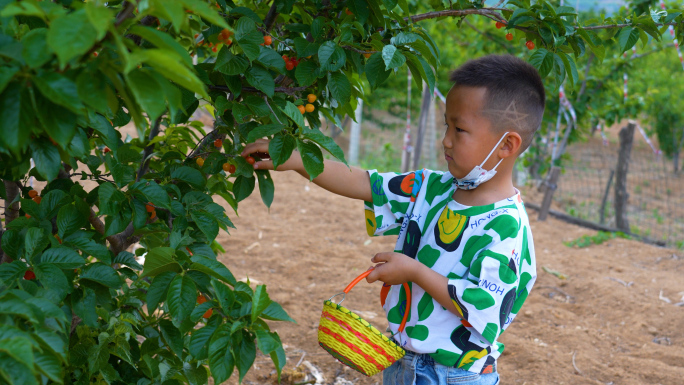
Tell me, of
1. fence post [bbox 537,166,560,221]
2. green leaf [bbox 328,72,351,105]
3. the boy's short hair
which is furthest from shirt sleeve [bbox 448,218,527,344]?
fence post [bbox 537,166,560,221]

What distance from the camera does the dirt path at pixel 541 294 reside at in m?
2.88

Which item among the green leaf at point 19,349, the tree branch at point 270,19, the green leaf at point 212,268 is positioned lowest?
the green leaf at point 19,349

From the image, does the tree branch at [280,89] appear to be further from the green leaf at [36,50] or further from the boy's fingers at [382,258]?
the green leaf at [36,50]

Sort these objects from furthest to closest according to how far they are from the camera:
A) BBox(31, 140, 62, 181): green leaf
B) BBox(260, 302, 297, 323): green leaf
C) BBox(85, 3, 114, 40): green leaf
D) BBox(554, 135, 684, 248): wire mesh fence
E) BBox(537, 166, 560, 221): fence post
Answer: BBox(554, 135, 684, 248): wire mesh fence → BBox(537, 166, 560, 221): fence post → BBox(260, 302, 297, 323): green leaf → BBox(31, 140, 62, 181): green leaf → BBox(85, 3, 114, 40): green leaf

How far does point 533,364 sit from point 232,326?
7.41ft

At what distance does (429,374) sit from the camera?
1769 millimetres

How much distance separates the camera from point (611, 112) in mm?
6727

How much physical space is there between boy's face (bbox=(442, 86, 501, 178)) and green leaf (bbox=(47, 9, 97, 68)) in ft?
3.91

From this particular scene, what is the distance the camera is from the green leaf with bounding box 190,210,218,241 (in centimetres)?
142

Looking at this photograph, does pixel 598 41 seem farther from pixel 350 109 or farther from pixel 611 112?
pixel 611 112

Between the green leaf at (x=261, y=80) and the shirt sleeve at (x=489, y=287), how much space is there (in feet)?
2.49

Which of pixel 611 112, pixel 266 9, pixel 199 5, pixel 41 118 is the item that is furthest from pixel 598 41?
pixel 611 112

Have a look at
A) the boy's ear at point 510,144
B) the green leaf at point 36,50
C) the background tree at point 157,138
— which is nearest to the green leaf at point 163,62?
the background tree at point 157,138

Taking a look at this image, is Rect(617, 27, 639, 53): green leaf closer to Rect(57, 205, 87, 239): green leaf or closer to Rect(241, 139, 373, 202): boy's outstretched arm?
Rect(241, 139, 373, 202): boy's outstretched arm
